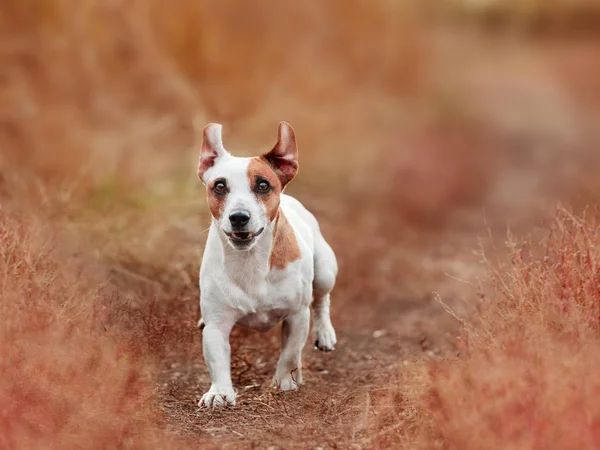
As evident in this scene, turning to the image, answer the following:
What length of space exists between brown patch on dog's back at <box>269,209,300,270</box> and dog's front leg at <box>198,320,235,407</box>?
50cm

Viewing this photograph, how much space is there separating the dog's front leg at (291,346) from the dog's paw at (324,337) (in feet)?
2.02

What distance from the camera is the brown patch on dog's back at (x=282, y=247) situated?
607 cm

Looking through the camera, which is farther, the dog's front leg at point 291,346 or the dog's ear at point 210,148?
the dog's front leg at point 291,346

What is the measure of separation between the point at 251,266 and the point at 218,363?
62 cm

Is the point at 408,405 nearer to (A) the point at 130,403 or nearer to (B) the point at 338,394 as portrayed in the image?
(B) the point at 338,394

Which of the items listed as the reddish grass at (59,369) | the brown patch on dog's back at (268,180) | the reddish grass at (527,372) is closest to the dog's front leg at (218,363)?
the reddish grass at (59,369)

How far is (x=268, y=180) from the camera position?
5754mm

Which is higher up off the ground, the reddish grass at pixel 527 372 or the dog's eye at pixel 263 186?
the dog's eye at pixel 263 186

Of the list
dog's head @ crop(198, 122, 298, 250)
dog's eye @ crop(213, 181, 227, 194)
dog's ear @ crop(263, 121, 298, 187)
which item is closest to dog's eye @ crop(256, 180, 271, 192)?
dog's head @ crop(198, 122, 298, 250)

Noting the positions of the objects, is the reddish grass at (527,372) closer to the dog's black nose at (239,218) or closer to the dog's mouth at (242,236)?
the dog's mouth at (242,236)

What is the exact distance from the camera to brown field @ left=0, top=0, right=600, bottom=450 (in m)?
4.93

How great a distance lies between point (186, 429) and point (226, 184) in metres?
1.42

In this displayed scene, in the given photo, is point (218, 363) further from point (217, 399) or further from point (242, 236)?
point (242, 236)

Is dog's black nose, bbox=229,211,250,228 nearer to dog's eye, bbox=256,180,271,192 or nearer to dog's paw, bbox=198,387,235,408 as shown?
dog's eye, bbox=256,180,271,192
